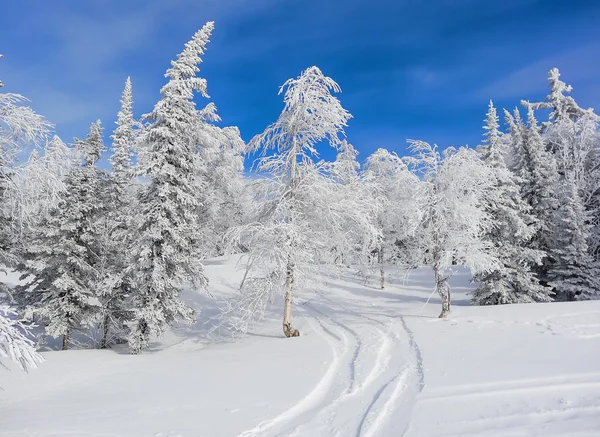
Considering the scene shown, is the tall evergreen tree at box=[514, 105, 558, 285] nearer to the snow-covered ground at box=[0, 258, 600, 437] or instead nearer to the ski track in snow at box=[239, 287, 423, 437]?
the snow-covered ground at box=[0, 258, 600, 437]

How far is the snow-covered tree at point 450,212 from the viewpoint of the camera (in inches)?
595

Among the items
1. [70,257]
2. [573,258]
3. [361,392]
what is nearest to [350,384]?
[361,392]

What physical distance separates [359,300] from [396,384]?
18444 mm

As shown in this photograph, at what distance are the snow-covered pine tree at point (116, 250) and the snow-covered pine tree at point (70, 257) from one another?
543mm

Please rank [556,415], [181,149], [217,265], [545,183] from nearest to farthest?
[556,415] < [181,149] < [545,183] < [217,265]

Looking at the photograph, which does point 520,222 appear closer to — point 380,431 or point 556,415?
point 556,415

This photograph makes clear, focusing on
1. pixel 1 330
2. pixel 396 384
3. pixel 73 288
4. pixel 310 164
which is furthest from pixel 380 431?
pixel 73 288

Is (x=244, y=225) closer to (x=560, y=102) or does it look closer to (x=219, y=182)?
(x=219, y=182)

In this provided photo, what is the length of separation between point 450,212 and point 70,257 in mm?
17125

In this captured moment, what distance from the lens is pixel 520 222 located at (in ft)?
67.8

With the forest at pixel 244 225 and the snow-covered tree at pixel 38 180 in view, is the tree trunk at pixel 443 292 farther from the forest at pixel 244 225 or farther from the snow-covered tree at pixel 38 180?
the snow-covered tree at pixel 38 180

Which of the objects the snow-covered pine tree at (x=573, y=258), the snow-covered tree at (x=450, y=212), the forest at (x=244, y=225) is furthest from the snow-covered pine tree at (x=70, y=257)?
the snow-covered pine tree at (x=573, y=258)

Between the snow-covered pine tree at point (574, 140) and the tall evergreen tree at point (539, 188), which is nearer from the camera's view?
the tall evergreen tree at point (539, 188)

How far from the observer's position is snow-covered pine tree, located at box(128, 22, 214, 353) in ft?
47.4
